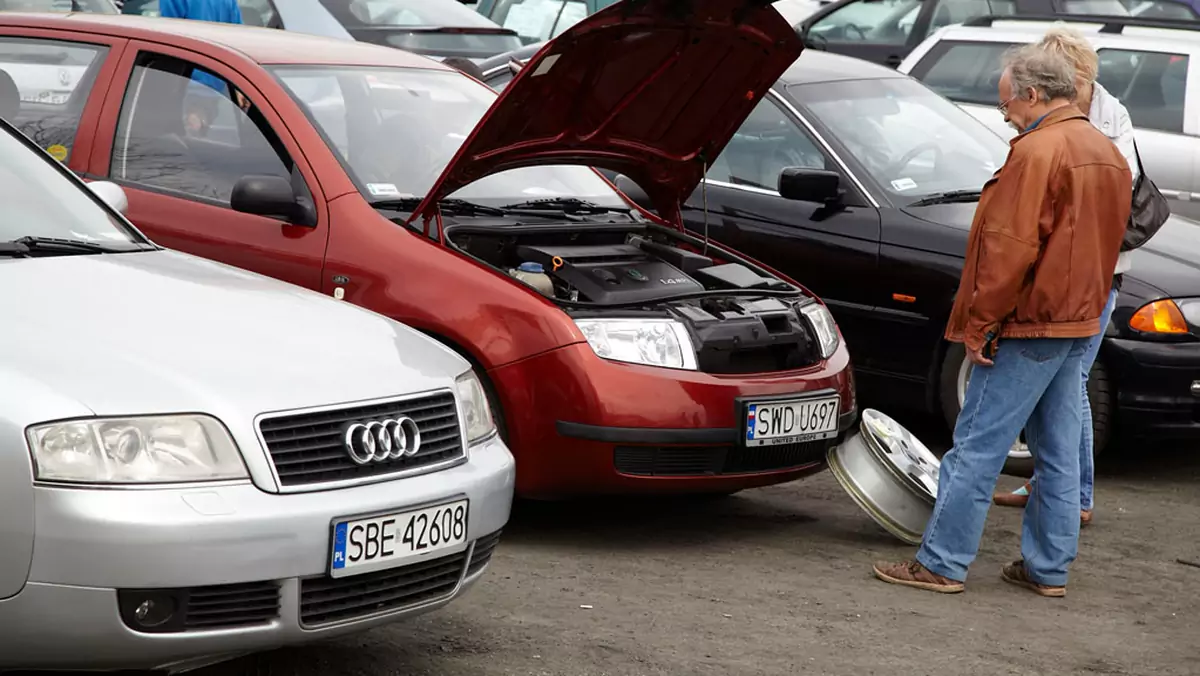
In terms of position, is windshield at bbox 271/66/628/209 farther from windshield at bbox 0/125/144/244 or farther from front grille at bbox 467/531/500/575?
front grille at bbox 467/531/500/575

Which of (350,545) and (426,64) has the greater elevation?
(426,64)

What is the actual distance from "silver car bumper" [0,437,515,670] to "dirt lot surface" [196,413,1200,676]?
2.33 ft

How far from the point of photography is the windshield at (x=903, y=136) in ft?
25.8

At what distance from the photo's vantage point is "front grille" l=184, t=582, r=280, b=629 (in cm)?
360

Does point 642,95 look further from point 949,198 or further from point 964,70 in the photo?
point 964,70

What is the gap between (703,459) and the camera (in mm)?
5773

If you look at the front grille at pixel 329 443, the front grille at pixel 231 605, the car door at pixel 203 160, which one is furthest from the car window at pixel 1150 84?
the front grille at pixel 231 605

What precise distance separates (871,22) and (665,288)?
975 centimetres

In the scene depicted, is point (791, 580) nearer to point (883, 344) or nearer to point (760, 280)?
point (760, 280)

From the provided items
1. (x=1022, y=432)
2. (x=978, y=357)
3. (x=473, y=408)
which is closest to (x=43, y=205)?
(x=473, y=408)

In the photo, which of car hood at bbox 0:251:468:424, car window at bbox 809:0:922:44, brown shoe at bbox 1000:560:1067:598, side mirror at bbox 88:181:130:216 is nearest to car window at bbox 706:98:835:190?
brown shoe at bbox 1000:560:1067:598

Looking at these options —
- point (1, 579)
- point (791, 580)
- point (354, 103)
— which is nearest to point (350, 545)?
point (1, 579)

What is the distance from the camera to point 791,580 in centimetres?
562

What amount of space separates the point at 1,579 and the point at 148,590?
285mm
